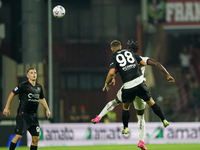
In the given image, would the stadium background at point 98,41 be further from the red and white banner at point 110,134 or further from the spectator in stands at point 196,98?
the red and white banner at point 110,134

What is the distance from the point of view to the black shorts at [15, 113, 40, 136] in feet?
26.1

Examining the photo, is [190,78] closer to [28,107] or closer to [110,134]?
[110,134]

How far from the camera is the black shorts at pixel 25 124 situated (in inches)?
314

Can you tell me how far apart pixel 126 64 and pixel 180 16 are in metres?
12.1

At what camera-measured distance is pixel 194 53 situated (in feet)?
64.4

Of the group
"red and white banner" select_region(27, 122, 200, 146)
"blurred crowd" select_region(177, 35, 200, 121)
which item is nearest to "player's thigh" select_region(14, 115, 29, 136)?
"red and white banner" select_region(27, 122, 200, 146)

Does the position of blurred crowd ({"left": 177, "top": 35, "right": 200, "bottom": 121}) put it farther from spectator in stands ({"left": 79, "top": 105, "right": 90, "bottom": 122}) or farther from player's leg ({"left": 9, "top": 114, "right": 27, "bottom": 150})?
player's leg ({"left": 9, "top": 114, "right": 27, "bottom": 150})

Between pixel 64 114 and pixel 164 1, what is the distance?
6.53 meters

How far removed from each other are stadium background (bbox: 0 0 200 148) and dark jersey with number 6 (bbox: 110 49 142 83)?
354 inches

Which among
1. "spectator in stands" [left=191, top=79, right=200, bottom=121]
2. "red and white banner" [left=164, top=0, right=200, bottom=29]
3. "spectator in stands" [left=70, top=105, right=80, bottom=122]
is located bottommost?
"spectator in stands" [left=70, top=105, right=80, bottom=122]

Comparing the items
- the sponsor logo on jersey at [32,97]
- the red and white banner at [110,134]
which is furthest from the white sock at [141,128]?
the red and white banner at [110,134]

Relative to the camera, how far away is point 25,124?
315 inches

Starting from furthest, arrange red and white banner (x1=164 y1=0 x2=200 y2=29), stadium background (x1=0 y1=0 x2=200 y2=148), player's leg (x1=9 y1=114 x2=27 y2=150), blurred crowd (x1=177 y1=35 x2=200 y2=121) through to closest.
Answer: red and white banner (x1=164 y1=0 x2=200 y2=29), blurred crowd (x1=177 y1=35 x2=200 y2=121), stadium background (x1=0 y1=0 x2=200 y2=148), player's leg (x1=9 y1=114 x2=27 y2=150)

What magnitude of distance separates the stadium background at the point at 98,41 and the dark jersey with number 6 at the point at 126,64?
898 centimetres
